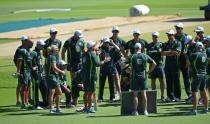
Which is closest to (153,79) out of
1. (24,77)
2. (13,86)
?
(24,77)

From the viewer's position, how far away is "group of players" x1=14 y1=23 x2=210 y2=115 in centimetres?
1725

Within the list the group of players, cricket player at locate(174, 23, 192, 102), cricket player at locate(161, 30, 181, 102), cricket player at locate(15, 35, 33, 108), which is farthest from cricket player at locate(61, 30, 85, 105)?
cricket player at locate(174, 23, 192, 102)

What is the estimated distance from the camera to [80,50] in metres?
19.8

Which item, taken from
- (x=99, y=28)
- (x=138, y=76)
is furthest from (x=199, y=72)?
(x=99, y=28)

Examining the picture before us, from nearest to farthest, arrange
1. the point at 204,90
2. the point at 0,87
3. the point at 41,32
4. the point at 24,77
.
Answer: the point at 204,90 < the point at 24,77 < the point at 0,87 < the point at 41,32

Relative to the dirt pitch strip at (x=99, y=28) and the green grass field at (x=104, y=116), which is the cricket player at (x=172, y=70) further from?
the dirt pitch strip at (x=99, y=28)

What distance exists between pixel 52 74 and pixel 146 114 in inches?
100

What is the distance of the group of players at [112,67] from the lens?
17250 millimetres

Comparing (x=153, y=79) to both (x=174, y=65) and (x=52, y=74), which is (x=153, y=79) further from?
(x=52, y=74)

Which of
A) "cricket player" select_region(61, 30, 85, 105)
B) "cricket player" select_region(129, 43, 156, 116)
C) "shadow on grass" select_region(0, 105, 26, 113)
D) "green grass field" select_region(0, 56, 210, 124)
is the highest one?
"cricket player" select_region(61, 30, 85, 105)

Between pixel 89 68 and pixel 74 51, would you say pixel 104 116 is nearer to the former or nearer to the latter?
pixel 89 68

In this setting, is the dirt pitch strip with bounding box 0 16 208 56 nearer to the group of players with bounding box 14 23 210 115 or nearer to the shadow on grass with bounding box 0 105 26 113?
the shadow on grass with bounding box 0 105 26 113

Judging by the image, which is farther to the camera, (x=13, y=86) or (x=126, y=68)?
(x=13, y=86)

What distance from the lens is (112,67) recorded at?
785 inches
